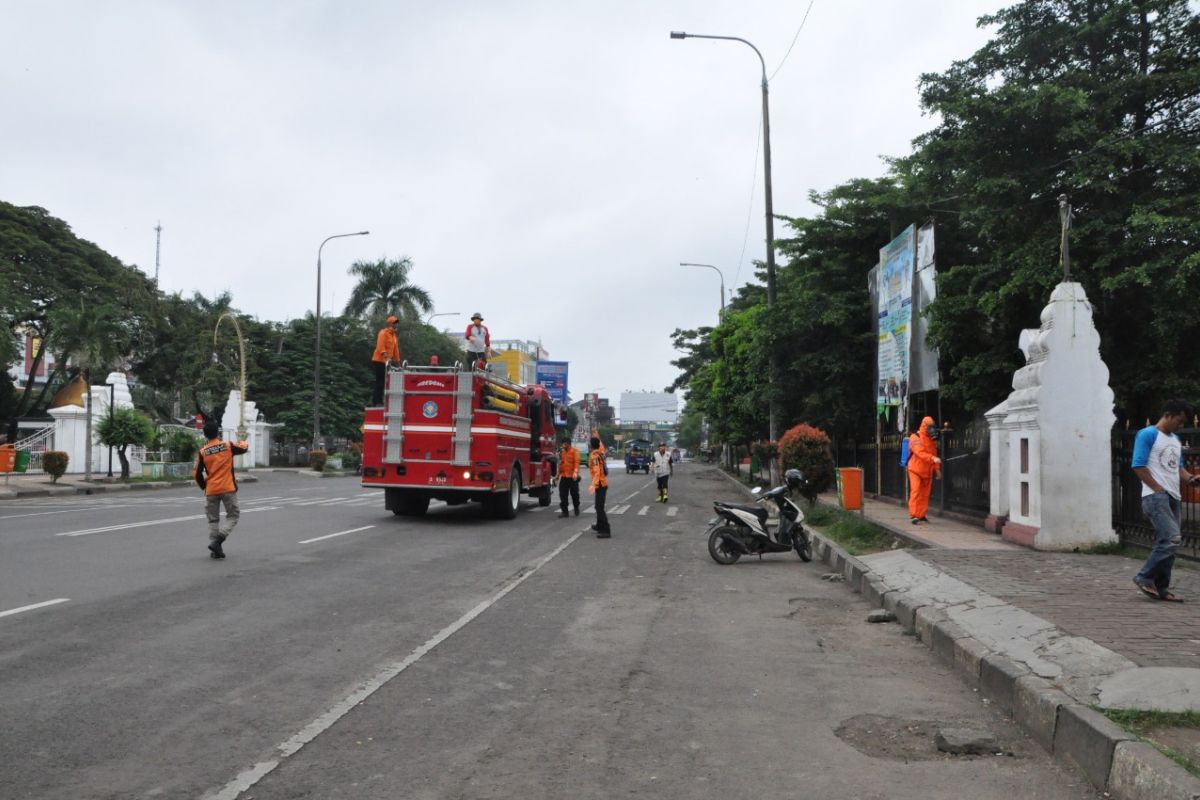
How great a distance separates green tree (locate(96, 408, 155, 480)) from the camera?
30.0 metres

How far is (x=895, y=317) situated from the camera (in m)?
18.7

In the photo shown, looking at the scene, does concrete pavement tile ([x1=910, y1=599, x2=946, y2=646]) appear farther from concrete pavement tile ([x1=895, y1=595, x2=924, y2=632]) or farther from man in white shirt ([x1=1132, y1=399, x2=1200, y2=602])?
man in white shirt ([x1=1132, y1=399, x2=1200, y2=602])

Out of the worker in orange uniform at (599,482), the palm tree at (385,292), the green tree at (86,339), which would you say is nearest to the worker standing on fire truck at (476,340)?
the worker in orange uniform at (599,482)

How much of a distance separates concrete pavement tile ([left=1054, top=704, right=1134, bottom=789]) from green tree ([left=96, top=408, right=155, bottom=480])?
30.9 meters

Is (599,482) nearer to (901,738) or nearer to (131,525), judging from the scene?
(131,525)

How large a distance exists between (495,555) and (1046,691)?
28.1 ft

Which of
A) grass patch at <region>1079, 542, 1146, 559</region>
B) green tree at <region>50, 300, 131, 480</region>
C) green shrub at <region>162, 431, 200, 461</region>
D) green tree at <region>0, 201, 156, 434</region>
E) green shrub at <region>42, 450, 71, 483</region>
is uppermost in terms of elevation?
green tree at <region>0, 201, 156, 434</region>

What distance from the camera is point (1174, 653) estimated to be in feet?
19.4

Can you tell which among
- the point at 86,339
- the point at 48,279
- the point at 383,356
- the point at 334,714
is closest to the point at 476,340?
the point at 383,356

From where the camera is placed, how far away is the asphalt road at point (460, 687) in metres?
4.22

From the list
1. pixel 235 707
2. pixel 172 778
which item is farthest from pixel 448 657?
pixel 172 778

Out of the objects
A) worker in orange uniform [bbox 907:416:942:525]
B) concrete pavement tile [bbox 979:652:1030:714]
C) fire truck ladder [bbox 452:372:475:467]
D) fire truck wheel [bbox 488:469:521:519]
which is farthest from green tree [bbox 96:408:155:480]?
concrete pavement tile [bbox 979:652:1030:714]

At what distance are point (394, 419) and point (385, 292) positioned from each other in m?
44.9

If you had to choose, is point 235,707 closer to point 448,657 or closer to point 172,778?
point 172,778
